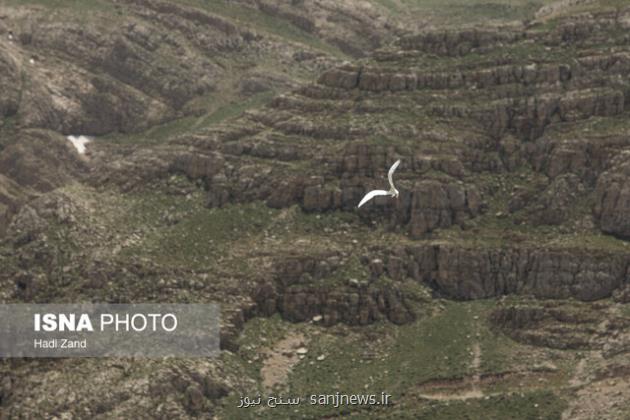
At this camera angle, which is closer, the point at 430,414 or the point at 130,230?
the point at 430,414

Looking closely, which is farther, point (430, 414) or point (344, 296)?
point (344, 296)

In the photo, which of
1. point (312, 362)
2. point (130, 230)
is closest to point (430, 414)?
point (312, 362)

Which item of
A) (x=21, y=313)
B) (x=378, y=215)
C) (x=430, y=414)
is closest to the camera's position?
(x=430, y=414)

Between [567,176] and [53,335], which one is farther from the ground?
[567,176]

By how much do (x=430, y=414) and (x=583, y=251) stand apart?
84.9 feet

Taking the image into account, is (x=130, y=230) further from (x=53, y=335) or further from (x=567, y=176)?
(x=567, y=176)

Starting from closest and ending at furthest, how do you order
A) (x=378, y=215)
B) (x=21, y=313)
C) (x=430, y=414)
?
(x=430, y=414) → (x=21, y=313) → (x=378, y=215)

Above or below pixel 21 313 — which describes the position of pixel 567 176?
above

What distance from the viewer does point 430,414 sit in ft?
570

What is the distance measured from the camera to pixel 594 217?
639ft

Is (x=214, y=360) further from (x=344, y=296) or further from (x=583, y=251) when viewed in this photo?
(x=583, y=251)

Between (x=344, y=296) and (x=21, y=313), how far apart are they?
97.2 feet

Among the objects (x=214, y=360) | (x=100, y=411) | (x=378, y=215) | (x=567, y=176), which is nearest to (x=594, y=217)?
(x=567, y=176)

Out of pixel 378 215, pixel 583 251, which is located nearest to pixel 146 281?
pixel 378 215
